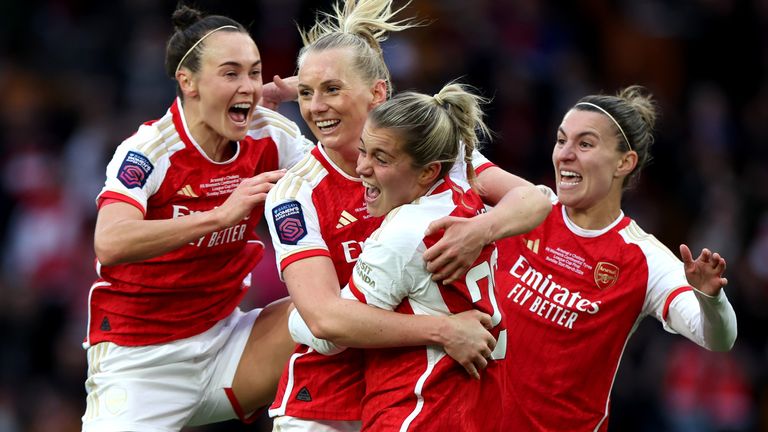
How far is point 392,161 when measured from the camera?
173 inches

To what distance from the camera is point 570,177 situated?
5.38 meters

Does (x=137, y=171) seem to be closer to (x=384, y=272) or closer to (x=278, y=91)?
(x=278, y=91)

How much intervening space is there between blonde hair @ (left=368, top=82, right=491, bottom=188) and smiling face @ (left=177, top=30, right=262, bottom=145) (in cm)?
115

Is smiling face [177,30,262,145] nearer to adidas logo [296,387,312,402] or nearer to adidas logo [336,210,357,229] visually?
adidas logo [336,210,357,229]

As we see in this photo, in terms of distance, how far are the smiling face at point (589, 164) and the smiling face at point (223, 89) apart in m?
1.40

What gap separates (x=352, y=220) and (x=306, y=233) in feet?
0.81

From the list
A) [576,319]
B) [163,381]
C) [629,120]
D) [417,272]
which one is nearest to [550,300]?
[576,319]

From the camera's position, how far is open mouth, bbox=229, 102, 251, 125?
5457 mm

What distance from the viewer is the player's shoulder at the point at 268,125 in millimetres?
5668

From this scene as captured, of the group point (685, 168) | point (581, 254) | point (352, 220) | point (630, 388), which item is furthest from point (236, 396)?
point (685, 168)

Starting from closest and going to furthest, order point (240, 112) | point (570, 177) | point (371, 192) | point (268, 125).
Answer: point (371, 192) < point (570, 177) < point (240, 112) < point (268, 125)

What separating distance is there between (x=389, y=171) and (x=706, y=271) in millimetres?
1382

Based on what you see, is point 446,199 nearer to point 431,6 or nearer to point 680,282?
point 680,282

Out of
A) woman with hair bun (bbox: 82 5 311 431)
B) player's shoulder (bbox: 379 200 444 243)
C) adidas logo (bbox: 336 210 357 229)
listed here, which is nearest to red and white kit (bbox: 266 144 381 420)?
adidas logo (bbox: 336 210 357 229)
